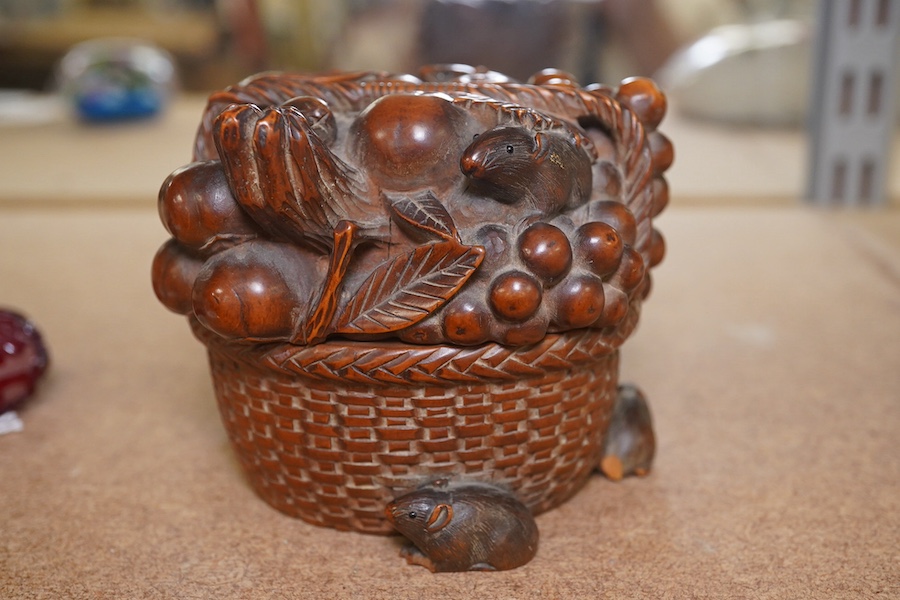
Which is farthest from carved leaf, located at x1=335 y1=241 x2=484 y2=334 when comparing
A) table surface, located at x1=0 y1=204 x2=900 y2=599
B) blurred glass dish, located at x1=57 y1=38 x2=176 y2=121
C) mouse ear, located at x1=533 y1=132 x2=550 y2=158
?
blurred glass dish, located at x1=57 y1=38 x2=176 y2=121

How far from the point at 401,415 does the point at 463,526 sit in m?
0.13

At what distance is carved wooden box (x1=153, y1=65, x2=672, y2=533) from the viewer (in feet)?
3.00

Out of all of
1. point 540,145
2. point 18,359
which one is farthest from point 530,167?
point 18,359

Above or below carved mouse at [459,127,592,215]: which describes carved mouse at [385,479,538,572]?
below

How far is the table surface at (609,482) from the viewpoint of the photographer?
3.31 ft

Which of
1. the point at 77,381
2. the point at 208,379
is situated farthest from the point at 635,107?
the point at 77,381

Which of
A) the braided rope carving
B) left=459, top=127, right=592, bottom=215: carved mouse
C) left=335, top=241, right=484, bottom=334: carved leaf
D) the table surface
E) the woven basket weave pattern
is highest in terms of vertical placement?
left=459, top=127, right=592, bottom=215: carved mouse

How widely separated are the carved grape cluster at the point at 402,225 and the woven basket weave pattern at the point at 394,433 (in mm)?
74

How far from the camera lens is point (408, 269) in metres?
0.93

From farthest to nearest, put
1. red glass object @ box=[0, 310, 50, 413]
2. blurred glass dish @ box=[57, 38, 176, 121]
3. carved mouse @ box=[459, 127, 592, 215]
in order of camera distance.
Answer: blurred glass dish @ box=[57, 38, 176, 121]
red glass object @ box=[0, 310, 50, 413]
carved mouse @ box=[459, 127, 592, 215]

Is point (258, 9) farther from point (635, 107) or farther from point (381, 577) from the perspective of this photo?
point (381, 577)

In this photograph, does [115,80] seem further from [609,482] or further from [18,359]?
[609,482]

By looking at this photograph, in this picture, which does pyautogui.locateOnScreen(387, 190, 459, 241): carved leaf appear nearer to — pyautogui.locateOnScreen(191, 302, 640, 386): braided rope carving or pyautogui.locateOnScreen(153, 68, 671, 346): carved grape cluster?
pyautogui.locateOnScreen(153, 68, 671, 346): carved grape cluster

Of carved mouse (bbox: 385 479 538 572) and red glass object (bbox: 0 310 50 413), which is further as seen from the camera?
red glass object (bbox: 0 310 50 413)
